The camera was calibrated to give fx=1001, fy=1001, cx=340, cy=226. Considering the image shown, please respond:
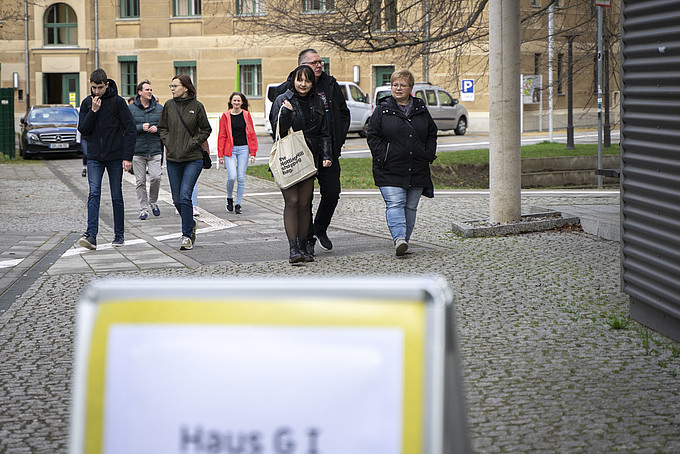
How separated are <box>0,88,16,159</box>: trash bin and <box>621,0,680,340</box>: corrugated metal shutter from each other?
23987mm

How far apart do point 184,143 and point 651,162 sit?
5513mm

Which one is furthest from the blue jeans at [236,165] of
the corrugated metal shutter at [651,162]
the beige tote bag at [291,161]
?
the corrugated metal shutter at [651,162]

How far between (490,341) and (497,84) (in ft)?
19.1

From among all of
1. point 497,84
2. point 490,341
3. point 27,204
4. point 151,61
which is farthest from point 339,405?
point 151,61

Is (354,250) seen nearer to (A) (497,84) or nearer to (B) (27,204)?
(A) (497,84)

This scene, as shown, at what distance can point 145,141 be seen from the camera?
14000 mm

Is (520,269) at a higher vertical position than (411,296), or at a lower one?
lower

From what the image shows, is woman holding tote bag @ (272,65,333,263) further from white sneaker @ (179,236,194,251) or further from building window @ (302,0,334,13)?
building window @ (302,0,334,13)

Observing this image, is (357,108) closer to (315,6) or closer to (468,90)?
(468,90)

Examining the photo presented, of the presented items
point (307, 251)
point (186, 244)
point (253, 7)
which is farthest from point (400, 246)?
point (253, 7)

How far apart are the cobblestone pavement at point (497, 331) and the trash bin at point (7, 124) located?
15.5m

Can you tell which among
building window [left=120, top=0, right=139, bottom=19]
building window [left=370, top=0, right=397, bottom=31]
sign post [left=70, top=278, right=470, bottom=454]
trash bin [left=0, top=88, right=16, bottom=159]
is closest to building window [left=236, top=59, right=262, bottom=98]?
building window [left=120, top=0, right=139, bottom=19]

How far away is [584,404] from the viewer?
4793mm

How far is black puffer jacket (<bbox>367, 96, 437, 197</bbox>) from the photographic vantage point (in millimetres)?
9531
